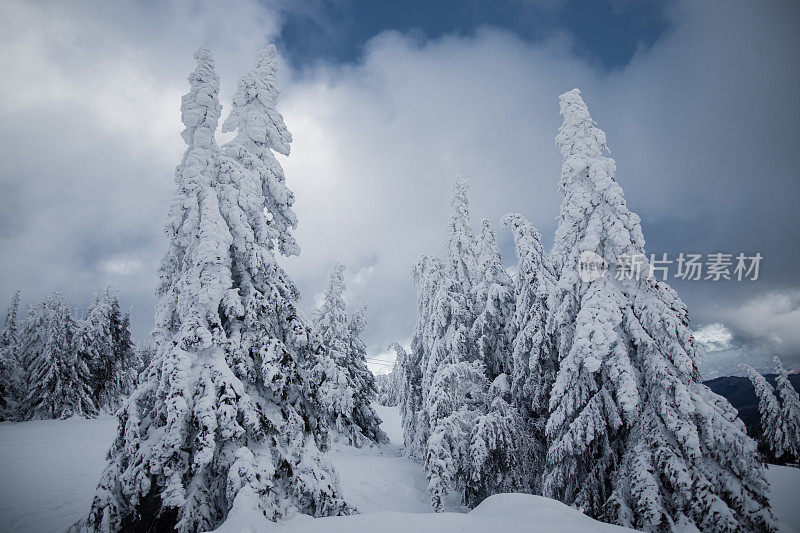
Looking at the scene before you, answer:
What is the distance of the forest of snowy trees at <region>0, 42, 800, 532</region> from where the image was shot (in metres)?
7.14

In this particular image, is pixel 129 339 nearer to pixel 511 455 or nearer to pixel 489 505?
pixel 511 455

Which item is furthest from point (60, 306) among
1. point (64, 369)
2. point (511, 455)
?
point (511, 455)

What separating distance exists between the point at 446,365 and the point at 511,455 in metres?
4.43

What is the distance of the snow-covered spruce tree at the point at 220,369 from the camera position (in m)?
6.83

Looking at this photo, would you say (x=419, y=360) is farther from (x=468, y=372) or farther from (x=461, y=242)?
(x=461, y=242)

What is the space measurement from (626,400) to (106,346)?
1790 inches

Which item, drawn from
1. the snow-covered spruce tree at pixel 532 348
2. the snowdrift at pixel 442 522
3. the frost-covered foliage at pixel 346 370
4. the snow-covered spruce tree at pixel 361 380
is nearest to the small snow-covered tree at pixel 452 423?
the snow-covered spruce tree at pixel 532 348

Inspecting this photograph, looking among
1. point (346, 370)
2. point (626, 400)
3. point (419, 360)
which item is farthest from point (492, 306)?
point (346, 370)

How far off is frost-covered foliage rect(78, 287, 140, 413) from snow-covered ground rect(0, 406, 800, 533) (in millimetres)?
6557

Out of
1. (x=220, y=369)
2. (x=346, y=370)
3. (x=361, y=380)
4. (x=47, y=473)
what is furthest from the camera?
(x=361, y=380)

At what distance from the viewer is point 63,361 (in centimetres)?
3259

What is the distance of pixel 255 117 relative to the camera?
35.1ft

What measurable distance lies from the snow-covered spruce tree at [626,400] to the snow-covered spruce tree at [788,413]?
32.0 meters

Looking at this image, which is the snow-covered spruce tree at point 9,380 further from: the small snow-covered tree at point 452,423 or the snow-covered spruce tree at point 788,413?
the snow-covered spruce tree at point 788,413
